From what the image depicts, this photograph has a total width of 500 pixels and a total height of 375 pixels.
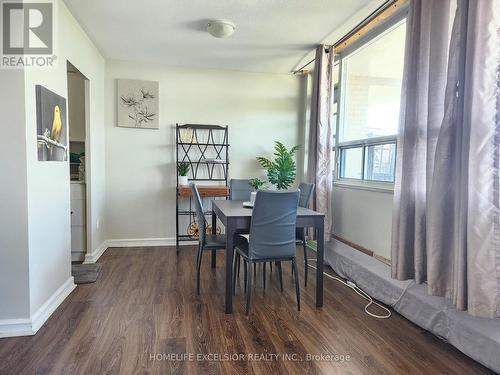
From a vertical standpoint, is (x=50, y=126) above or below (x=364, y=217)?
above

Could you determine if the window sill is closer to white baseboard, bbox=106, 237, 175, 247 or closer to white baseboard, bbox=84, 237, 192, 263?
white baseboard, bbox=84, 237, 192, 263

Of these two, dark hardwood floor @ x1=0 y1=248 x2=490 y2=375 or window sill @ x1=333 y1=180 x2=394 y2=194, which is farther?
window sill @ x1=333 y1=180 x2=394 y2=194

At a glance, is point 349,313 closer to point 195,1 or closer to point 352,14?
point 352,14

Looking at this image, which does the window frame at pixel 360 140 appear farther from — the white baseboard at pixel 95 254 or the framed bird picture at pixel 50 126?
the white baseboard at pixel 95 254

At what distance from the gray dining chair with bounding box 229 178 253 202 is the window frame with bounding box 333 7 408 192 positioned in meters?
1.07

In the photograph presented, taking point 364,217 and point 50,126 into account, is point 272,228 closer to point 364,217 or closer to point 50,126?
point 364,217

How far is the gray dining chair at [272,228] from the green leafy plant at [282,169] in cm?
192

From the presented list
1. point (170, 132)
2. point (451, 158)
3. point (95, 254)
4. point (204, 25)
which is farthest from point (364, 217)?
point (95, 254)

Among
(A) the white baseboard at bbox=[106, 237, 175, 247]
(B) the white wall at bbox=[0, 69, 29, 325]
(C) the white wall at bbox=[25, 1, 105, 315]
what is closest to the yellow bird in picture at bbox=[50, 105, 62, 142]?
(C) the white wall at bbox=[25, 1, 105, 315]

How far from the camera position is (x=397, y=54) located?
285 centimetres

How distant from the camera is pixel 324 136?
3668 millimetres

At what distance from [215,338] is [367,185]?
6.80ft

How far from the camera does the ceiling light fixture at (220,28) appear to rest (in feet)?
9.67

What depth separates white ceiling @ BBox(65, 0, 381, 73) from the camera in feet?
8.79
